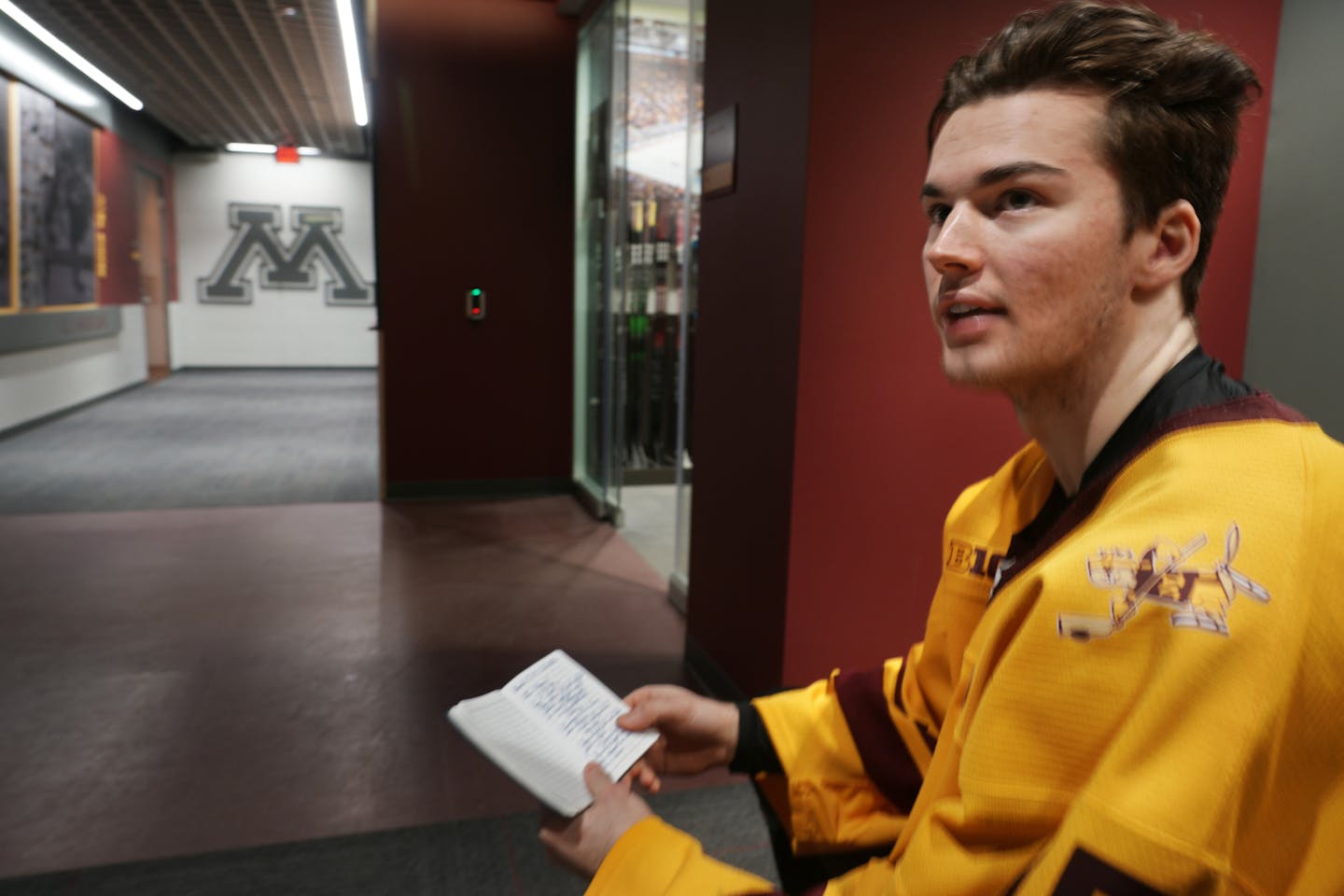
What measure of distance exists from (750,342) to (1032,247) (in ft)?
6.11

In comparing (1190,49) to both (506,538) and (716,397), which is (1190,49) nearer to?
(716,397)

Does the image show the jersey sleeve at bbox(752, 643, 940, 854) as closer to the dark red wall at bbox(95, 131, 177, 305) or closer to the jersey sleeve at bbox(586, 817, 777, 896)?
the jersey sleeve at bbox(586, 817, 777, 896)

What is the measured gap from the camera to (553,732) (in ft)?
3.67

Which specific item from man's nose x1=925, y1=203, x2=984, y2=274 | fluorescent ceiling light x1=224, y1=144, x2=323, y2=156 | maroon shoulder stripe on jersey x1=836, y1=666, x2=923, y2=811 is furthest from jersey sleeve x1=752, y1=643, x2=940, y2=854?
fluorescent ceiling light x1=224, y1=144, x2=323, y2=156

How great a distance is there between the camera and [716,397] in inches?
117

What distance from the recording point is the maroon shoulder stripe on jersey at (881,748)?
1198 mm

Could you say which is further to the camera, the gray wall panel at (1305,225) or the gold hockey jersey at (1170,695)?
the gray wall panel at (1305,225)

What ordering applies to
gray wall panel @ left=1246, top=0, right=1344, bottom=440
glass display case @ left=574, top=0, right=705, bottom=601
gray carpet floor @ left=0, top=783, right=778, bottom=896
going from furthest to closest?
glass display case @ left=574, top=0, right=705, bottom=601 < gray wall panel @ left=1246, top=0, right=1344, bottom=440 < gray carpet floor @ left=0, top=783, right=778, bottom=896

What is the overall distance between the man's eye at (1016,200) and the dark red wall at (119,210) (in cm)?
1170

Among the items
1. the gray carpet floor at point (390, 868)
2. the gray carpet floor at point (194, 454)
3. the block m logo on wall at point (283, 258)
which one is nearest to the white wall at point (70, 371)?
the gray carpet floor at point (194, 454)

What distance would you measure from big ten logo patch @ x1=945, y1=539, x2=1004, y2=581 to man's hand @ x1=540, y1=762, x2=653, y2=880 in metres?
0.44

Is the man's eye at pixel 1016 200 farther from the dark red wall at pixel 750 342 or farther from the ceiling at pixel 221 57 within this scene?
the ceiling at pixel 221 57

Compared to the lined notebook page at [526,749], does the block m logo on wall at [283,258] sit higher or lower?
higher

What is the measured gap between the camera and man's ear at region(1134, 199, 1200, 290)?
863 millimetres
